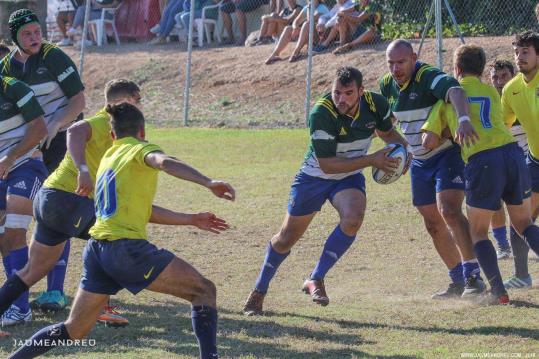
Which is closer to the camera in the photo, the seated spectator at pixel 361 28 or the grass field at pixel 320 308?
the grass field at pixel 320 308

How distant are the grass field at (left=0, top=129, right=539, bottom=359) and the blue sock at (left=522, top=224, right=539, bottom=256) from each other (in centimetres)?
40

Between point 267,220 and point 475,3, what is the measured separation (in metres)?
9.54

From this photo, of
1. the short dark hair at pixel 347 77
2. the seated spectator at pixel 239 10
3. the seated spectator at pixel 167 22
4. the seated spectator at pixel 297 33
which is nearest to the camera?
the short dark hair at pixel 347 77

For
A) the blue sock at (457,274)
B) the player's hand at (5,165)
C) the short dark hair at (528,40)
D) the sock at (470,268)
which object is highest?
the short dark hair at (528,40)

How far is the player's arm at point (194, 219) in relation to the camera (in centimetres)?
562

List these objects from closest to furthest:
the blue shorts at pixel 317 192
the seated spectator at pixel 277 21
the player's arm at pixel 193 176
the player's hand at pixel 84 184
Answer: the player's arm at pixel 193 176
the player's hand at pixel 84 184
the blue shorts at pixel 317 192
the seated spectator at pixel 277 21

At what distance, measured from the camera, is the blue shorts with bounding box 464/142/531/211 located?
7184mm

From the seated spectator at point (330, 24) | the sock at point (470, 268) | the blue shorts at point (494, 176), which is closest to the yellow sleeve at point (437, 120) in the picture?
the blue shorts at point (494, 176)

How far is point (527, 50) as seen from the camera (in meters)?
7.79

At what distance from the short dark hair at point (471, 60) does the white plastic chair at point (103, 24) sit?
1829 cm

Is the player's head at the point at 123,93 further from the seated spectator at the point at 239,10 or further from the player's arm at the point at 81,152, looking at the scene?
the seated spectator at the point at 239,10

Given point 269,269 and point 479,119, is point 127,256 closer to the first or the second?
point 269,269

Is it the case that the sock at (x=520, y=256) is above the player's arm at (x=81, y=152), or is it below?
below

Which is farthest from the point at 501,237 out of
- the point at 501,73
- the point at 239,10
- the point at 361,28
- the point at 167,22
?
the point at 167,22
